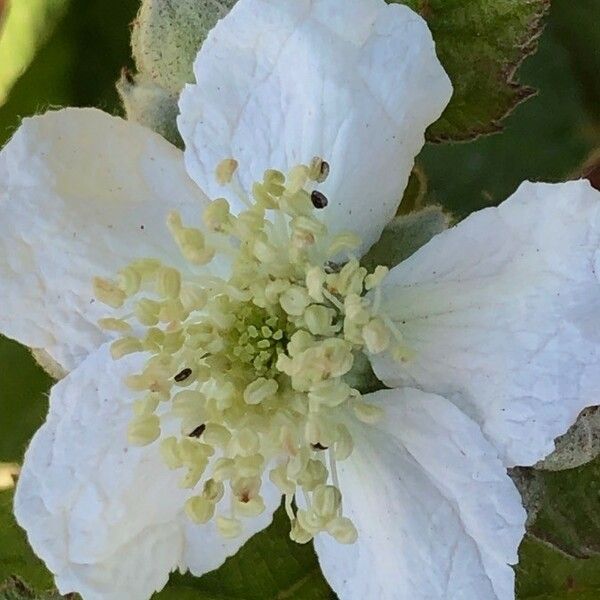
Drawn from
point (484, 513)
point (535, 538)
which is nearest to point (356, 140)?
point (484, 513)

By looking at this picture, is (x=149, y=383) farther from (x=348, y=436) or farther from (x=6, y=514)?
(x=6, y=514)

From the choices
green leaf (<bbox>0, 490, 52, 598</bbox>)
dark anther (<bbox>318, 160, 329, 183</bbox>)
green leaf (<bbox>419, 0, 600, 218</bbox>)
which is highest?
dark anther (<bbox>318, 160, 329, 183</bbox>)

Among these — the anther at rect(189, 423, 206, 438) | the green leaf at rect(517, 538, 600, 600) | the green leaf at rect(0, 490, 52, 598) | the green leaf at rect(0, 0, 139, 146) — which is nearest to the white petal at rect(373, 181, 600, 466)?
the anther at rect(189, 423, 206, 438)

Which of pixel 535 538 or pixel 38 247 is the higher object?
pixel 38 247

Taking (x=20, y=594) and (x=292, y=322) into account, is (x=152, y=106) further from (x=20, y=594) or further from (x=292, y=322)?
(x=20, y=594)

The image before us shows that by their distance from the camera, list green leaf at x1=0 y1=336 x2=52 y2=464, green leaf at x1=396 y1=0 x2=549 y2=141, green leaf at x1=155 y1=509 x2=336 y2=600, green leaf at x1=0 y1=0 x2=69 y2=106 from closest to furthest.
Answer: green leaf at x1=396 y1=0 x2=549 y2=141, green leaf at x1=155 y1=509 x2=336 y2=600, green leaf at x1=0 y1=0 x2=69 y2=106, green leaf at x1=0 y1=336 x2=52 y2=464

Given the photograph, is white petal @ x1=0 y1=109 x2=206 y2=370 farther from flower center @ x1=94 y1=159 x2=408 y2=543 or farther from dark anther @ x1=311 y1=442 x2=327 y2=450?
dark anther @ x1=311 y1=442 x2=327 y2=450

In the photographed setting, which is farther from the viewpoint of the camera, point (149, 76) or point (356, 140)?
point (149, 76)
